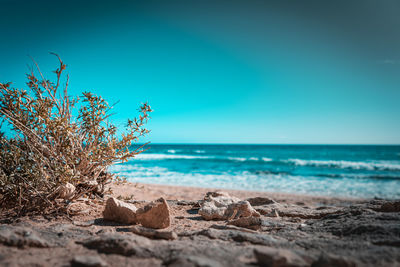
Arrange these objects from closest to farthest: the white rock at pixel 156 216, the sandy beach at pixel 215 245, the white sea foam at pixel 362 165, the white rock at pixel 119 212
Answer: the sandy beach at pixel 215 245, the white rock at pixel 156 216, the white rock at pixel 119 212, the white sea foam at pixel 362 165

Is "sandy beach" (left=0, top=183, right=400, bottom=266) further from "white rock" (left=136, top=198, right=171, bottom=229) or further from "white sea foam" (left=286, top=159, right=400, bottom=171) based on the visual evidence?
"white sea foam" (left=286, top=159, right=400, bottom=171)

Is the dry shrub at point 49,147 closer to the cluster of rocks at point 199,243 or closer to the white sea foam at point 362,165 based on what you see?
the cluster of rocks at point 199,243

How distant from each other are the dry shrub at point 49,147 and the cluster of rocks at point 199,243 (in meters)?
0.59

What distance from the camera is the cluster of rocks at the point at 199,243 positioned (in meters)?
1.72

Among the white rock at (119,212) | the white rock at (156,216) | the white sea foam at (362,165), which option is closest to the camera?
the white rock at (156,216)

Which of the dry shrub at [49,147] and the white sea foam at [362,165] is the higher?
the dry shrub at [49,147]

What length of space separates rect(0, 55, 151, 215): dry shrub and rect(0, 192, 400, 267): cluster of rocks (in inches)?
23.3

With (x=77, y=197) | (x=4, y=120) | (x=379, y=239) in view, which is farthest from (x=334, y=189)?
(x=4, y=120)

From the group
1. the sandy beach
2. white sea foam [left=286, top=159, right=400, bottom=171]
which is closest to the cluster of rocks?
the sandy beach

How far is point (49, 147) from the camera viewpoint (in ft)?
12.1

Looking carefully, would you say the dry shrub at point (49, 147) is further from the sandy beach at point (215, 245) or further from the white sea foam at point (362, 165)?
the white sea foam at point (362, 165)

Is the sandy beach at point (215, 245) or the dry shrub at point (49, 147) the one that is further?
the dry shrub at point (49, 147)

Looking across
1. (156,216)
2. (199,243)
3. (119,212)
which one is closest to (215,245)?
(199,243)

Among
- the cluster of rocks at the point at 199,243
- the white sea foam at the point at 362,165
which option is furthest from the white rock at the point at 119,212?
the white sea foam at the point at 362,165
